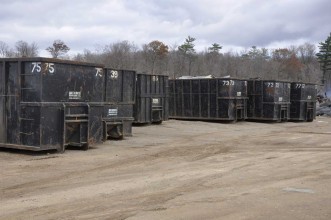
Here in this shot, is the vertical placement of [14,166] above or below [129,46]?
below

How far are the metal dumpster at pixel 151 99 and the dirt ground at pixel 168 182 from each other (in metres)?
6.39

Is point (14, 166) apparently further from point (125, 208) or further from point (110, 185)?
point (125, 208)

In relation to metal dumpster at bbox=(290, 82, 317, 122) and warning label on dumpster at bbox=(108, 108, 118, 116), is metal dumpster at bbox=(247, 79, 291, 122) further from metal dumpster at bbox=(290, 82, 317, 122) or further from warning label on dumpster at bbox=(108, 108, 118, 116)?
warning label on dumpster at bbox=(108, 108, 118, 116)

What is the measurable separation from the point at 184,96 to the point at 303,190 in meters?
19.7

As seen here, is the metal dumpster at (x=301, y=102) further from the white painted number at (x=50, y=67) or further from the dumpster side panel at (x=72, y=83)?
the white painted number at (x=50, y=67)

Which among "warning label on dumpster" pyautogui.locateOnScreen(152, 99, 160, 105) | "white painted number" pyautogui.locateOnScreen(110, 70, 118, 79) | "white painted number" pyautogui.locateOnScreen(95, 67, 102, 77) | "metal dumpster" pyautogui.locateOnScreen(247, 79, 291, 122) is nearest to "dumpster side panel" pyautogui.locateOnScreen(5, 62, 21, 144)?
"white painted number" pyautogui.locateOnScreen(95, 67, 102, 77)

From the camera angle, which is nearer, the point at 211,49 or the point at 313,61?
the point at 211,49

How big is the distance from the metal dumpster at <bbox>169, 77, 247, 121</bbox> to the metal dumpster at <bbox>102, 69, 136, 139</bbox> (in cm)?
975

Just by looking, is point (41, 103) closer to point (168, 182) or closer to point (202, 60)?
point (168, 182)

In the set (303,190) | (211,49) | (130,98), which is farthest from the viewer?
(211,49)

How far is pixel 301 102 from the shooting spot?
98.2 ft

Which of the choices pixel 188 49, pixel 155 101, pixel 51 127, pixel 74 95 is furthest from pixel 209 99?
pixel 188 49

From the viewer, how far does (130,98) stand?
17.3 m

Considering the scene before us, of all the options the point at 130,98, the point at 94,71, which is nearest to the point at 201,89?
the point at 130,98
